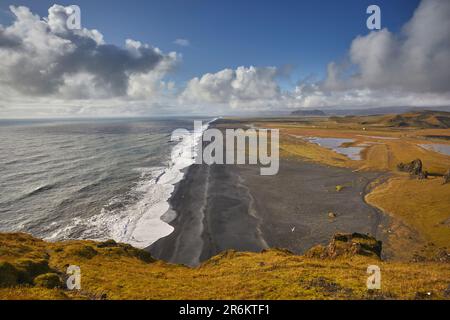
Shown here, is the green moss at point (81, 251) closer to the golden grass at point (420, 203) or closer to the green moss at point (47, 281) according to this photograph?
the green moss at point (47, 281)

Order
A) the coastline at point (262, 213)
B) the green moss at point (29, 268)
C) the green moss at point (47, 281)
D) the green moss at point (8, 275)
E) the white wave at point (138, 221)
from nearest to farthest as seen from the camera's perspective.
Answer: the green moss at point (8, 275), the green moss at point (47, 281), the green moss at point (29, 268), the coastline at point (262, 213), the white wave at point (138, 221)

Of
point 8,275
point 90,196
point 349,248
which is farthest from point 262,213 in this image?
point 90,196


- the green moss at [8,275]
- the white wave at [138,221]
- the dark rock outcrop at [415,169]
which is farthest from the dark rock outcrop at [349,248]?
the dark rock outcrop at [415,169]

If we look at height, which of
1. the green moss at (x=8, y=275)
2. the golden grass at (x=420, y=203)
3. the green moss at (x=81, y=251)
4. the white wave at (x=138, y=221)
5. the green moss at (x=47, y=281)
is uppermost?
the green moss at (x=8, y=275)

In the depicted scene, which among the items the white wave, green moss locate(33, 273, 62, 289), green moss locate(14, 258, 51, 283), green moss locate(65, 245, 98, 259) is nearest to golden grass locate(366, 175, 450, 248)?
the white wave

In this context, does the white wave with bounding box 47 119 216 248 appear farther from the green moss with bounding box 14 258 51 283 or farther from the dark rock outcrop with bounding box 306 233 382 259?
the dark rock outcrop with bounding box 306 233 382 259

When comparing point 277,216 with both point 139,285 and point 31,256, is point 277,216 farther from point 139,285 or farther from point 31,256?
point 31,256

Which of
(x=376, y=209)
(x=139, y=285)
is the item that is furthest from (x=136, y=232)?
(x=376, y=209)

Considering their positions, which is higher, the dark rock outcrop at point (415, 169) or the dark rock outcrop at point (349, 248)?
the dark rock outcrop at point (415, 169)
